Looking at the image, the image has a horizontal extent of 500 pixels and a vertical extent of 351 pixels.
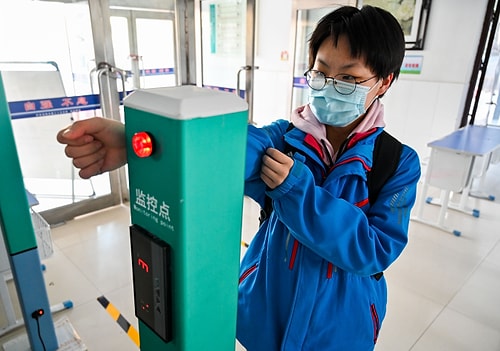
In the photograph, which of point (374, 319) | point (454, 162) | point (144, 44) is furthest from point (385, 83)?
point (144, 44)

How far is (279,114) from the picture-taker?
5.05 meters

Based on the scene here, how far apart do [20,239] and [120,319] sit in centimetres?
86

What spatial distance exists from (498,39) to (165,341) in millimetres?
5041

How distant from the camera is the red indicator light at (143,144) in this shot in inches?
19.7

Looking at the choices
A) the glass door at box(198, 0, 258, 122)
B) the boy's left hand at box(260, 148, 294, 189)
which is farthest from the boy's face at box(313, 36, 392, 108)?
the glass door at box(198, 0, 258, 122)

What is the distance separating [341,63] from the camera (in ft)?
2.73

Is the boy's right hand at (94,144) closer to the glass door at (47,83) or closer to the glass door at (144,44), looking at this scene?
the glass door at (47,83)

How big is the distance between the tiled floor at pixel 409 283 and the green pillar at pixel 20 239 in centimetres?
33

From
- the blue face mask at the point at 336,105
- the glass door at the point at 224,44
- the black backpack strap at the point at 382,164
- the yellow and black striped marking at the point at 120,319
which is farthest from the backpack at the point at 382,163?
the glass door at the point at 224,44

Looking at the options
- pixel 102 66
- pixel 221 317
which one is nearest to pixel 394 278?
pixel 221 317

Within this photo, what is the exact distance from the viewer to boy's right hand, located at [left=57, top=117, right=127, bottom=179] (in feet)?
1.89

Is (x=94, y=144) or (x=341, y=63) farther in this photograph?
(x=341, y=63)

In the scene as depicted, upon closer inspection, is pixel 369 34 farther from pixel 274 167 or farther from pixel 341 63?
pixel 274 167

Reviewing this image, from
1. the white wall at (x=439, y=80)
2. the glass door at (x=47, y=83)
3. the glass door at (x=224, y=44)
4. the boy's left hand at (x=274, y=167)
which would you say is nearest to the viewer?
the boy's left hand at (x=274, y=167)
